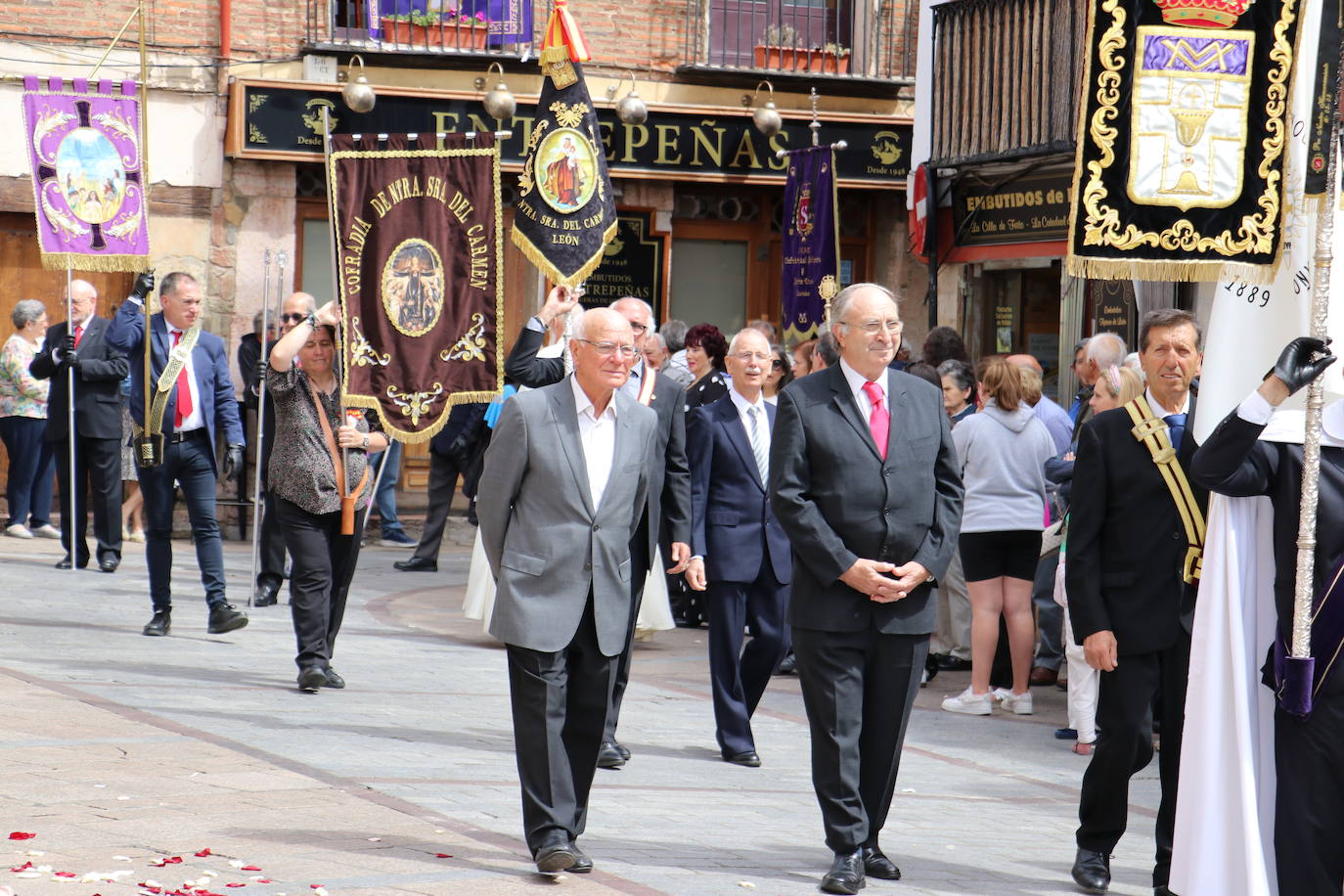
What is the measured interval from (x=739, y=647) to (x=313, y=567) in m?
2.38

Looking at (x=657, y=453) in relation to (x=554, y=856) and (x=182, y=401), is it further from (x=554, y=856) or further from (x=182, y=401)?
(x=182, y=401)

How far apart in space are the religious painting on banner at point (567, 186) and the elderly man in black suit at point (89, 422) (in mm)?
4563

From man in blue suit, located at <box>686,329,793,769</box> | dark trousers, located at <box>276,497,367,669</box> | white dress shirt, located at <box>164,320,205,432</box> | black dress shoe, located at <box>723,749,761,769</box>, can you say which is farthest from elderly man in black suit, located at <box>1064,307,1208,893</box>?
white dress shirt, located at <box>164,320,205,432</box>

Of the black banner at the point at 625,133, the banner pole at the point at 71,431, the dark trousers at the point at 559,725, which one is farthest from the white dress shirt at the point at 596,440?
the black banner at the point at 625,133

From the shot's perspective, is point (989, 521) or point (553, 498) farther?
point (989, 521)

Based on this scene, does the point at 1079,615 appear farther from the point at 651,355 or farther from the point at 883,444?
the point at 651,355

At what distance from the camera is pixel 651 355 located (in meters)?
12.9

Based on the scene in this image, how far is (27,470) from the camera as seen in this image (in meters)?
16.5

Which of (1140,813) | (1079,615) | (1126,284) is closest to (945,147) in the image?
(1126,284)

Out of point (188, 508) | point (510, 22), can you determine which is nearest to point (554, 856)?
point (188, 508)

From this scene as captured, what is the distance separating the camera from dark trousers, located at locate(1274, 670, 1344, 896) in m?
5.25

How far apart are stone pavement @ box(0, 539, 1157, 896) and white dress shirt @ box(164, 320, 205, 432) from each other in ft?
4.17

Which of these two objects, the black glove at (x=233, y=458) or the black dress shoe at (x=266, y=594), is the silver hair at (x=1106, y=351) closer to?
the black glove at (x=233, y=458)

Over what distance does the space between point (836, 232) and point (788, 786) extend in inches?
354
